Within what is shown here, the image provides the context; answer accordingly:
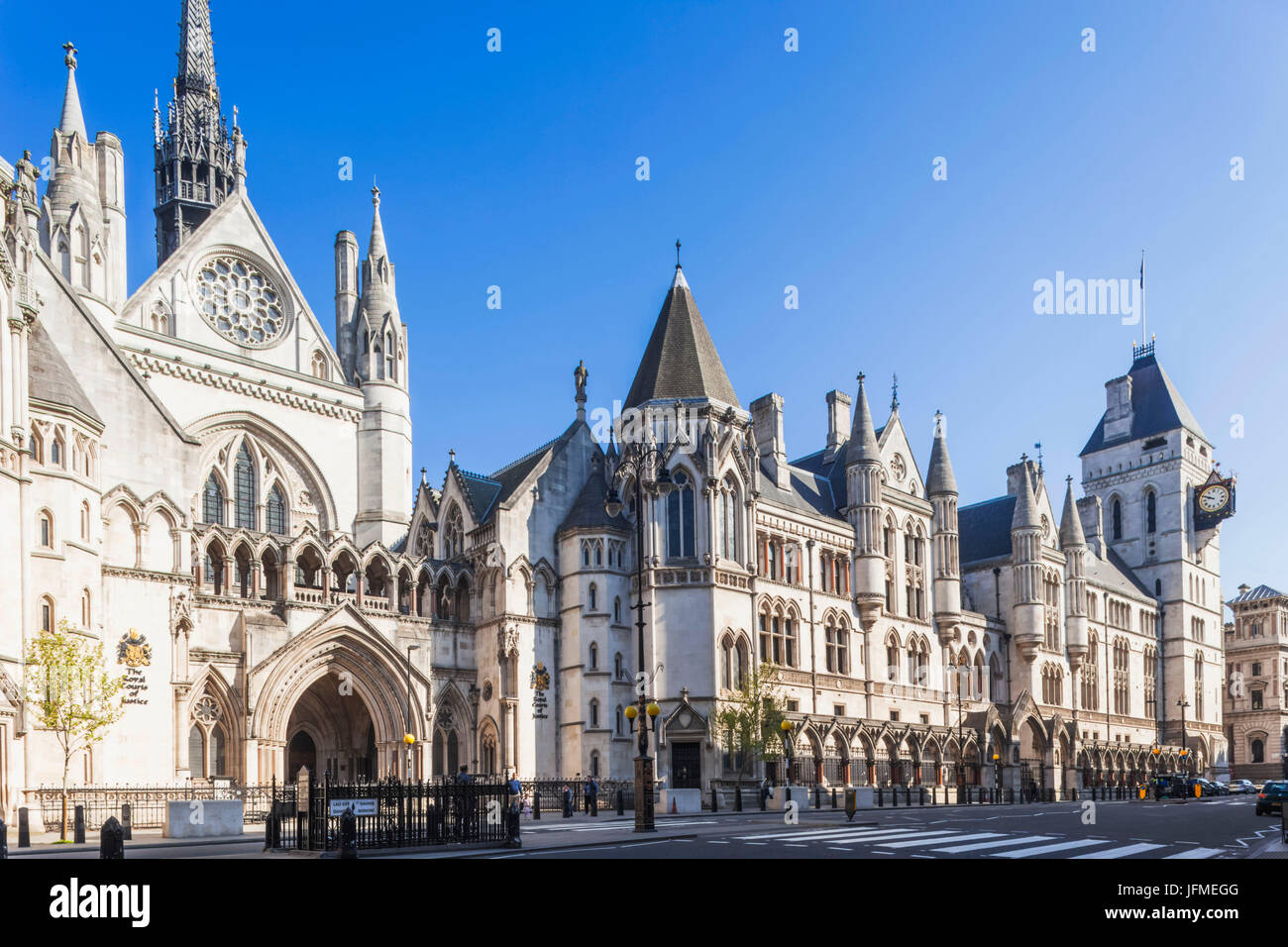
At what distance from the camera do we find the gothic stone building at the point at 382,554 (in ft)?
121

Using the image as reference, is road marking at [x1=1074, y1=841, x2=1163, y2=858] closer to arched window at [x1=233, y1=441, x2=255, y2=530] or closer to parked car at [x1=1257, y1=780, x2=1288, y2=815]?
parked car at [x1=1257, y1=780, x2=1288, y2=815]

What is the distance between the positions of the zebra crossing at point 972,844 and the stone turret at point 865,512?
29.3 metres

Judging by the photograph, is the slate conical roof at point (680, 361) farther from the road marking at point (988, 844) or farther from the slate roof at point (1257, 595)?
the slate roof at point (1257, 595)

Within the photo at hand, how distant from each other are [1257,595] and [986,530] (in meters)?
40.9

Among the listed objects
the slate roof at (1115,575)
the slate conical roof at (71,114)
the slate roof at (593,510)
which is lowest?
the slate roof at (1115,575)

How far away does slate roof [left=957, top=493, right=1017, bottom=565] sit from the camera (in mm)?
72375

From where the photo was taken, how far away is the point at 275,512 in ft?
170

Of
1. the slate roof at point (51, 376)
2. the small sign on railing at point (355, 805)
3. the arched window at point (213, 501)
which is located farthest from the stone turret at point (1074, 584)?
the small sign on railing at point (355, 805)

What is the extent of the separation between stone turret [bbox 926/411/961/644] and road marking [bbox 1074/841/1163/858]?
38431mm
